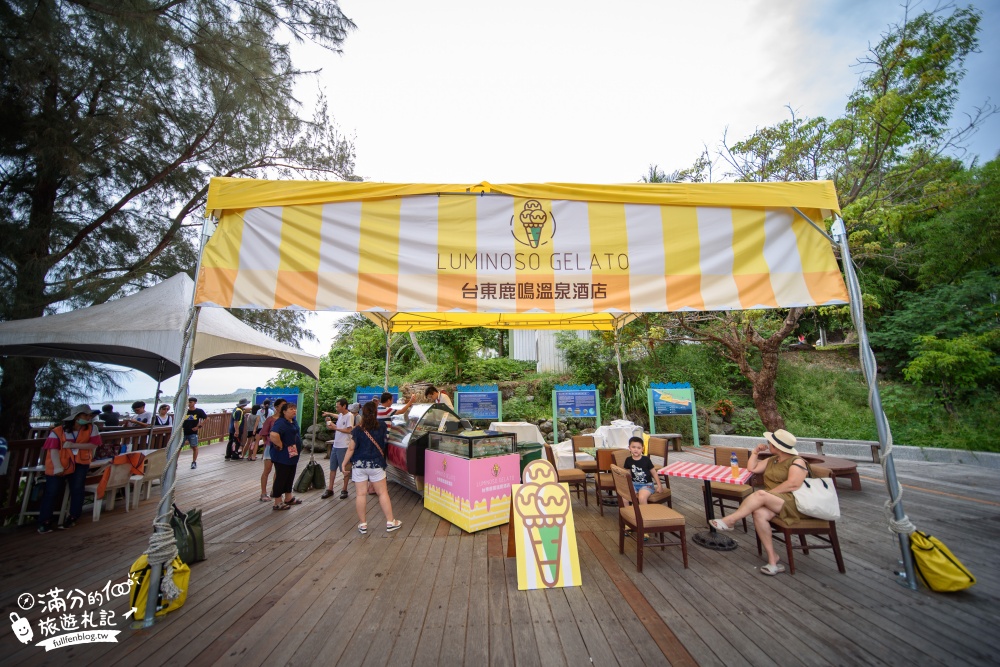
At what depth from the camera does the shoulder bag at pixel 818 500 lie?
334 cm

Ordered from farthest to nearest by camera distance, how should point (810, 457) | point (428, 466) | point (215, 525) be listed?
1. point (810, 457)
2. point (428, 466)
3. point (215, 525)

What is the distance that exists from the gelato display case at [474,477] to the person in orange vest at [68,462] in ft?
14.8

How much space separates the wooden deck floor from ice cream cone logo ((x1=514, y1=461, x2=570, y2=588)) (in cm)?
22

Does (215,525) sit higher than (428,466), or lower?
lower

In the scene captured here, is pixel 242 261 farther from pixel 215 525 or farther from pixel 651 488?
pixel 651 488

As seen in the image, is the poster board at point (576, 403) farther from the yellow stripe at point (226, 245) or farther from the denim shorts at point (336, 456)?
the yellow stripe at point (226, 245)

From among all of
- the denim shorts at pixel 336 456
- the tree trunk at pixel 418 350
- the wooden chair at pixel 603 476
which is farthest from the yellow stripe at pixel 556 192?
the tree trunk at pixel 418 350

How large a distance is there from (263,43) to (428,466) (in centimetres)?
767

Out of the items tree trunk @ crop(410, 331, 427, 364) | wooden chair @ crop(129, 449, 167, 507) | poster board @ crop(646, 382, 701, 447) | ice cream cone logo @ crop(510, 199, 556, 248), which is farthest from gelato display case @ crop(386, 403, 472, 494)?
tree trunk @ crop(410, 331, 427, 364)

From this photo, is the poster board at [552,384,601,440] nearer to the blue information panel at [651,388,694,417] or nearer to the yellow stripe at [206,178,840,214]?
the blue information panel at [651,388,694,417]

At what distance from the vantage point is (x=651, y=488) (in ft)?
13.8

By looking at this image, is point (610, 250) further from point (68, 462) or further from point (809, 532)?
point (68, 462)

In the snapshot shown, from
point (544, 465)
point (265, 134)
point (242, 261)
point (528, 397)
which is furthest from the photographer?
point (528, 397)

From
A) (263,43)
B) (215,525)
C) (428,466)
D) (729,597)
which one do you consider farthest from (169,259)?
(729,597)
